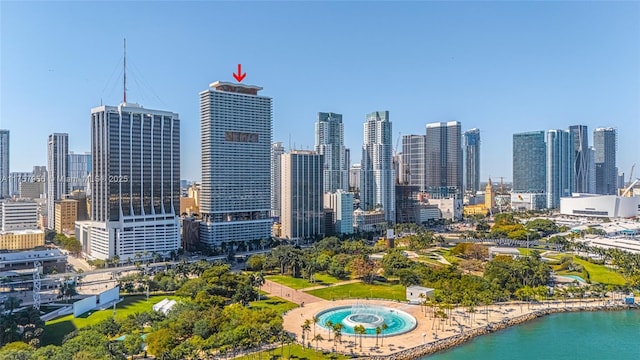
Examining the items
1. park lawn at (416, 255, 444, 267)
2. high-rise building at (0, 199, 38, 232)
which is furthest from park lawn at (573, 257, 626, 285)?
high-rise building at (0, 199, 38, 232)

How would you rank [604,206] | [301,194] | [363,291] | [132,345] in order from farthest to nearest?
1. [604,206]
2. [301,194]
3. [363,291]
4. [132,345]

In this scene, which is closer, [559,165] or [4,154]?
[4,154]

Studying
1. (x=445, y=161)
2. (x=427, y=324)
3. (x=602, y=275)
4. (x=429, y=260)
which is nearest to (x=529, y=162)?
(x=445, y=161)

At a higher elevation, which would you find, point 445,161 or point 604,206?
point 445,161

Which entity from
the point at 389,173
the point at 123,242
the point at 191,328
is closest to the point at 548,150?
the point at 389,173

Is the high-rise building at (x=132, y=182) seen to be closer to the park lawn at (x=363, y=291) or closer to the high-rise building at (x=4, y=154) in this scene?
the high-rise building at (x=4, y=154)

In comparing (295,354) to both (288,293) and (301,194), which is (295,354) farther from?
(301,194)

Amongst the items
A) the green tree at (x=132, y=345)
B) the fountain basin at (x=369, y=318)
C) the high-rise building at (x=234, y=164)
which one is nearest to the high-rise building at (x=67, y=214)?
the high-rise building at (x=234, y=164)

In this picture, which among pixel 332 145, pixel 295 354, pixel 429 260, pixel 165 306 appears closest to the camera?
pixel 295 354
